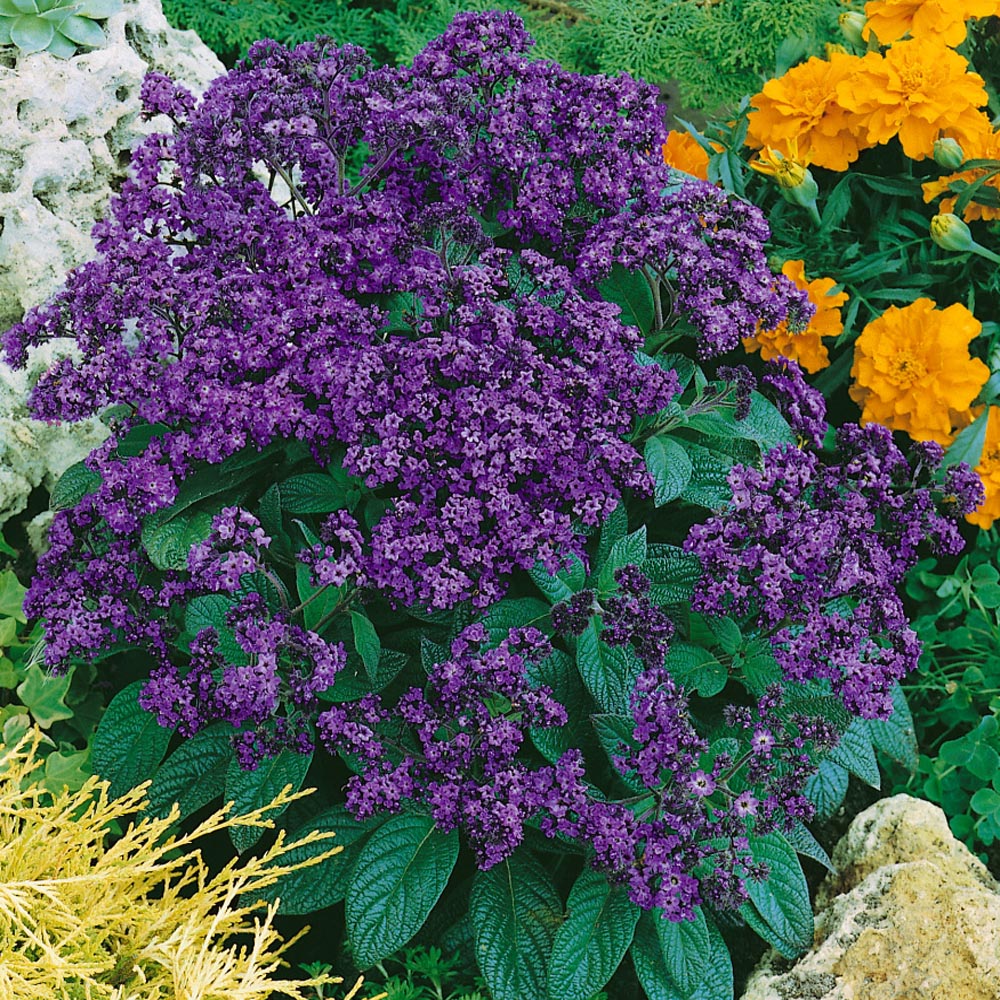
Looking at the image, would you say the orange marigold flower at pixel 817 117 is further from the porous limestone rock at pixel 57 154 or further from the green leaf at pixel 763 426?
the porous limestone rock at pixel 57 154

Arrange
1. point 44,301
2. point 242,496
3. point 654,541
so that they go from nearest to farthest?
point 242,496 → point 654,541 → point 44,301

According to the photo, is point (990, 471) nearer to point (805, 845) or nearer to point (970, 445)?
point (970, 445)

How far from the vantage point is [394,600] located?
2.28 metres

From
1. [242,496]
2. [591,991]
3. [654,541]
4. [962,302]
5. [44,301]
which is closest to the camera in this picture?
[591,991]

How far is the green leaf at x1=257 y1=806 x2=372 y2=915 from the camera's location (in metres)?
2.27

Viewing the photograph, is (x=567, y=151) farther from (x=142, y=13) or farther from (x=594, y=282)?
(x=142, y=13)

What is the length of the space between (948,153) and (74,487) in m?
2.33

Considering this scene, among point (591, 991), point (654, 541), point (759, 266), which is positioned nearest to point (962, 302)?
point (759, 266)

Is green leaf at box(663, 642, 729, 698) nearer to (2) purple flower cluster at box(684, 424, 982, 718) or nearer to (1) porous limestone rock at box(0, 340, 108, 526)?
(2) purple flower cluster at box(684, 424, 982, 718)

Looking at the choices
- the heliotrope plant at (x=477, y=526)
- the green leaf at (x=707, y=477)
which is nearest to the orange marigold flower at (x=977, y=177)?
the heliotrope plant at (x=477, y=526)

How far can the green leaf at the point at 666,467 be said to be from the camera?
2.32 metres

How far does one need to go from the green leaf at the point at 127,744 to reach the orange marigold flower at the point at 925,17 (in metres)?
2.71

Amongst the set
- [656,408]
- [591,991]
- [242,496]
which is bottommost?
[591,991]

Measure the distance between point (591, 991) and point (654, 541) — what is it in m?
0.98
